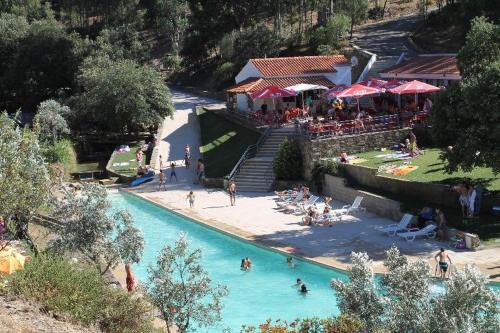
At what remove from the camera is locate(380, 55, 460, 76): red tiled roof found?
39.6m

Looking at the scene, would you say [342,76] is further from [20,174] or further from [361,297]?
[361,297]

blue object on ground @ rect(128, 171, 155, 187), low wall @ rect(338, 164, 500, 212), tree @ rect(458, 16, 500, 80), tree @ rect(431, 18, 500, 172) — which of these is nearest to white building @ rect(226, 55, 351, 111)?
blue object on ground @ rect(128, 171, 155, 187)

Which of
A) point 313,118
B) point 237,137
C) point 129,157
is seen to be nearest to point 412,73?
point 313,118

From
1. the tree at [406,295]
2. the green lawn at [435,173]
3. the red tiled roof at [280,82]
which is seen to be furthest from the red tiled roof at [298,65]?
the tree at [406,295]

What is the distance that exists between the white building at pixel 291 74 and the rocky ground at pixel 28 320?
32.1 metres

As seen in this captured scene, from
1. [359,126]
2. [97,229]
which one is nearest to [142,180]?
[359,126]

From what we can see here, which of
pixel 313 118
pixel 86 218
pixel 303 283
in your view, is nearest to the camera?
pixel 86 218

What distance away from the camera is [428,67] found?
136 feet

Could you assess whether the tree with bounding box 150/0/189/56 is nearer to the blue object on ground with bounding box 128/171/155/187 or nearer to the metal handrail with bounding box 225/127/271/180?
the blue object on ground with bounding box 128/171/155/187

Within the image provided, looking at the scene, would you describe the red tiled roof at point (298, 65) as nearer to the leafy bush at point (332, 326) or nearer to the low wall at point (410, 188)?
the low wall at point (410, 188)

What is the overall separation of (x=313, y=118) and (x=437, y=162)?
981 cm

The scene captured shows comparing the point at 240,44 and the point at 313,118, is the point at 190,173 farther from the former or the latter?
the point at 240,44

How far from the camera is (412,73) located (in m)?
41.8

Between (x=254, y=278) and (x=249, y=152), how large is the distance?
51.2 ft
